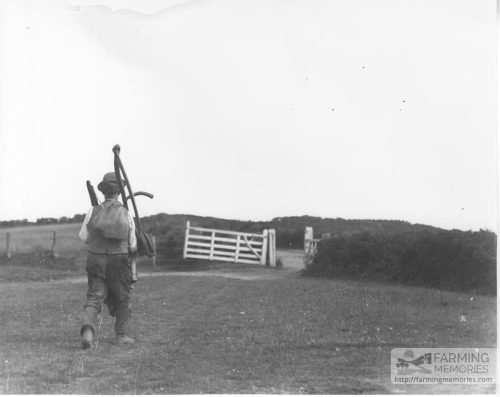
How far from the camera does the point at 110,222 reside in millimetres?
6785

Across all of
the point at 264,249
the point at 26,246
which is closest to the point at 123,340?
the point at 264,249

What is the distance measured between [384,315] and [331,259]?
748 cm

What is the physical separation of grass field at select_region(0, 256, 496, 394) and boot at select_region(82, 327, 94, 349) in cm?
10

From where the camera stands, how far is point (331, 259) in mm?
16734

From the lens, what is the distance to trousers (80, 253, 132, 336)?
6.83 meters

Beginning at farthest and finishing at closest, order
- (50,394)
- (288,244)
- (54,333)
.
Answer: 1. (288,244)
2. (54,333)
3. (50,394)

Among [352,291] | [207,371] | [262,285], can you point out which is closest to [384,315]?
[352,291]

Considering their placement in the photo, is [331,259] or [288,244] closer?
[331,259]

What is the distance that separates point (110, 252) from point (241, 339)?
182 centimetres

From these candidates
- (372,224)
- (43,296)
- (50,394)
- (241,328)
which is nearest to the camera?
(50,394)

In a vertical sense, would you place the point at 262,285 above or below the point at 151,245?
below

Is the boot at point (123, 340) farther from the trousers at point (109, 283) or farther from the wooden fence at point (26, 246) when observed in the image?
the wooden fence at point (26, 246)

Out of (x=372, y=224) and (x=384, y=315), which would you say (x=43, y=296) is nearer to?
(x=384, y=315)

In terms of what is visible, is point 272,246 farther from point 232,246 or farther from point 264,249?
point 232,246
